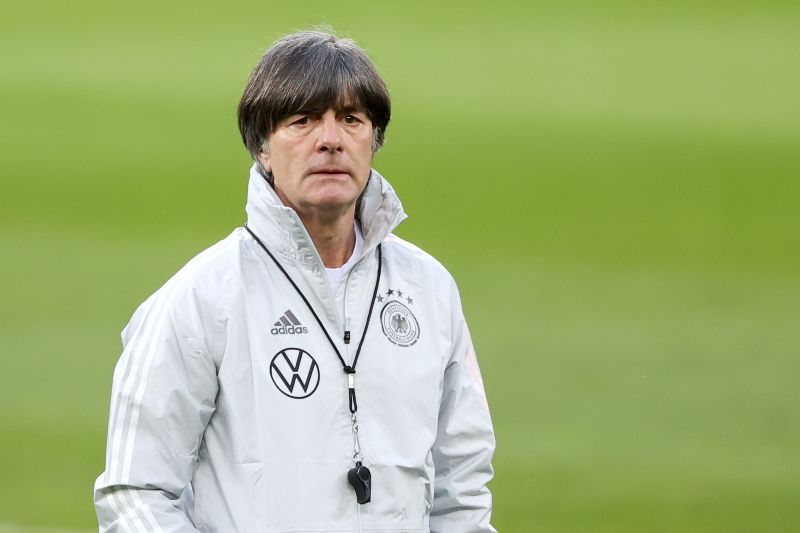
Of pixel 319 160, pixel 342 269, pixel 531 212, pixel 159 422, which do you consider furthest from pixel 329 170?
pixel 531 212

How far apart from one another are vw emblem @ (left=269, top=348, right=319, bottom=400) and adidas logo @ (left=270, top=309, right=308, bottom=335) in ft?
0.07

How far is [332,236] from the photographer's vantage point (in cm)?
146

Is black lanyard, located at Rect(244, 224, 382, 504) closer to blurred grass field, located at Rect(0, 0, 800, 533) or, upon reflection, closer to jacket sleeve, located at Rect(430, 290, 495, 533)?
jacket sleeve, located at Rect(430, 290, 495, 533)

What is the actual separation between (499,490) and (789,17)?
1232 millimetres

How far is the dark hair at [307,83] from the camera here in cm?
142

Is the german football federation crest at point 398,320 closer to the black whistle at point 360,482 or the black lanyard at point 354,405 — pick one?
the black lanyard at point 354,405

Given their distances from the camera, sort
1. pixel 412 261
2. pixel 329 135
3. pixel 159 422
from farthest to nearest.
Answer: pixel 412 261 → pixel 329 135 → pixel 159 422

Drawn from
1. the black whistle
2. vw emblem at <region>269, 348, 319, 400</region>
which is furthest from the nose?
the black whistle

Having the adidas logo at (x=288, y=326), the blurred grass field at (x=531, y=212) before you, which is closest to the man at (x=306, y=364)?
the adidas logo at (x=288, y=326)

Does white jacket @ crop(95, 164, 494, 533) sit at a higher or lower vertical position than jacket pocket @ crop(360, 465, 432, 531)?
higher

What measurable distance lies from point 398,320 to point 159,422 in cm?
30

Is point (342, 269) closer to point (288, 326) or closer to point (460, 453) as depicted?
point (288, 326)

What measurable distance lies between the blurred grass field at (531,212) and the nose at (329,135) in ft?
4.38

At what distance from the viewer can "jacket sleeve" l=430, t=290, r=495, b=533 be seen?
1.51 metres
